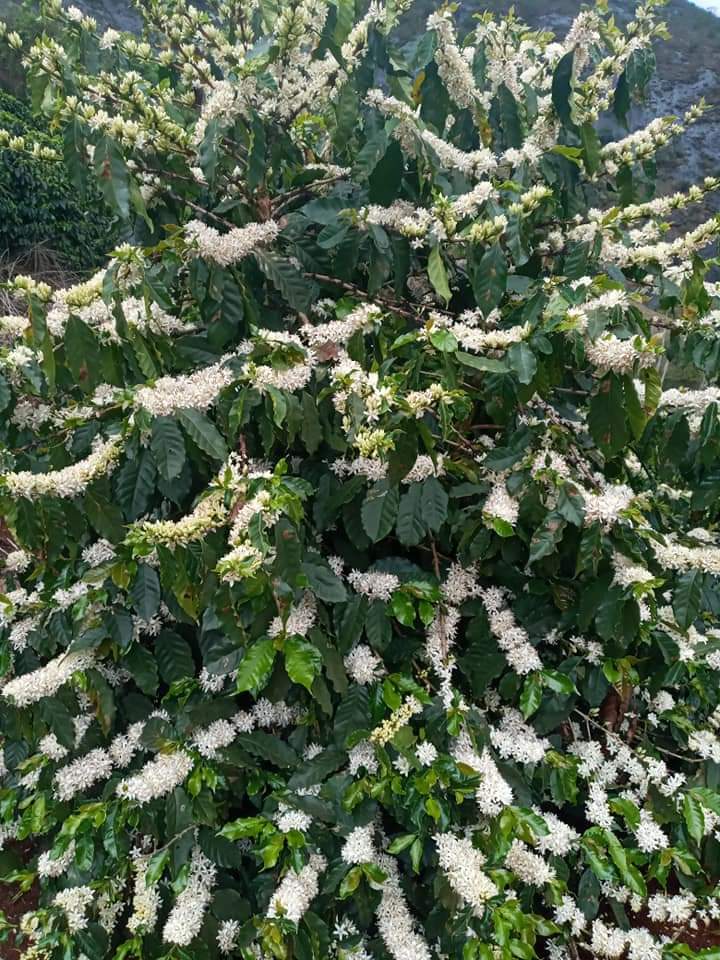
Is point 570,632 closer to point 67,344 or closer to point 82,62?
point 67,344

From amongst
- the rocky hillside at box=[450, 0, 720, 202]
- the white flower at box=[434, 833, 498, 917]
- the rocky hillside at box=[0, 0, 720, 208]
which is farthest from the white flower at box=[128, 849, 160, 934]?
the rocky hillside at box=[450, 0, 720, 202]

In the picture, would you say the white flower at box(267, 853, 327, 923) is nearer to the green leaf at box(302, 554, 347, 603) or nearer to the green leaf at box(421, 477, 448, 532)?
the green leaf at box(302, 554, 347, 603)

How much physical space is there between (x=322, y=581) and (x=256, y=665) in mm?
282

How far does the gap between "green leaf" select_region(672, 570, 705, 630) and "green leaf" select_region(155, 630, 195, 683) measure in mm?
1342

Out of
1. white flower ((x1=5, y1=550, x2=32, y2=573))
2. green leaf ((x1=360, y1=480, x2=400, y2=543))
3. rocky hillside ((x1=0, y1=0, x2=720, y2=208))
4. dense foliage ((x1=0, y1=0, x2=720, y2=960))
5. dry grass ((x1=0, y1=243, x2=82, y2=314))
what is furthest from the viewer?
rocky hillside ((x1=0, y1=0, x2=720, y2=208))

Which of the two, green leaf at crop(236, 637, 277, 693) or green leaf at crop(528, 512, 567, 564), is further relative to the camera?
green leaf at crop(528, 512, 567, 564)

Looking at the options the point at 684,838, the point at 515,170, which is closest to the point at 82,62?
the point at 515,170

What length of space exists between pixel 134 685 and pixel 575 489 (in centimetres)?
142

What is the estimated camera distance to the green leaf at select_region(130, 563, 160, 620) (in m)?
1.55

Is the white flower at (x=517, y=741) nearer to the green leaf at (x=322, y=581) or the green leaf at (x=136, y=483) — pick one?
the green leaf at (x=322, y=581)

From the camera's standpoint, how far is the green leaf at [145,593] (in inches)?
60.9

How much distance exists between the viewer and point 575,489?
5.49ft

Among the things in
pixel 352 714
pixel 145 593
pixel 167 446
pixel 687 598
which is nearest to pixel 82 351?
pixel 167 446

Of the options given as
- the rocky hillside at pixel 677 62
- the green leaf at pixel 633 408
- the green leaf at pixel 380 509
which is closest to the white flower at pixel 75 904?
the green leaf at pixel 380 509
